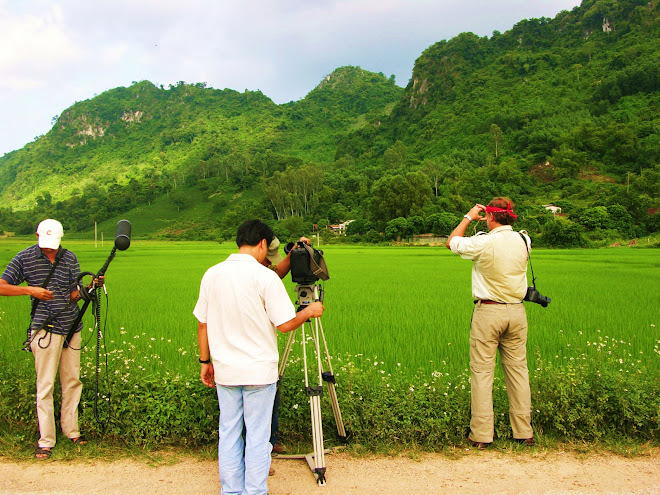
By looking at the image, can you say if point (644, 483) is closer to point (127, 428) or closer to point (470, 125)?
point (127, 428)

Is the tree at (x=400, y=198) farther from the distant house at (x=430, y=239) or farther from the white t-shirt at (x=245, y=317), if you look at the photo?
the white t-shirt at (x=245, y=317)

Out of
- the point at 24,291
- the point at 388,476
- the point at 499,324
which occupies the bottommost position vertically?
the point at 388,476

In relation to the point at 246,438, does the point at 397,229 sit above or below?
above

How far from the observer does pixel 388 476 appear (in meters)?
3.14

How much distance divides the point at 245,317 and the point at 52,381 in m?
1.99

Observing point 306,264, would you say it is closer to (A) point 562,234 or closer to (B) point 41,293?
(B) point 41,293

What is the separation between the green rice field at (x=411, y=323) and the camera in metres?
5.61

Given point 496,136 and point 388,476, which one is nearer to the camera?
point 388,476

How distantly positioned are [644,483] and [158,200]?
4411 inches

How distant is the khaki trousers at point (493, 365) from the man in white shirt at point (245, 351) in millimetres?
1619

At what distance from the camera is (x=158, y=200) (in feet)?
346

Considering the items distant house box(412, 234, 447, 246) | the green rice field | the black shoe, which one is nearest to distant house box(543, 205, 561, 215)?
distant house box(412, 234, 447, 246)

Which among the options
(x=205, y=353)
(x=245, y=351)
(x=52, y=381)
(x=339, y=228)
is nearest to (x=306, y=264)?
(x=245, y=351)

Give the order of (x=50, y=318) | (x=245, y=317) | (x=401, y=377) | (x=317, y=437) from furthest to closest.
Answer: (x=401, y=377), (x=50, y=318), (x=317, y=437), (x=245, y=317)
